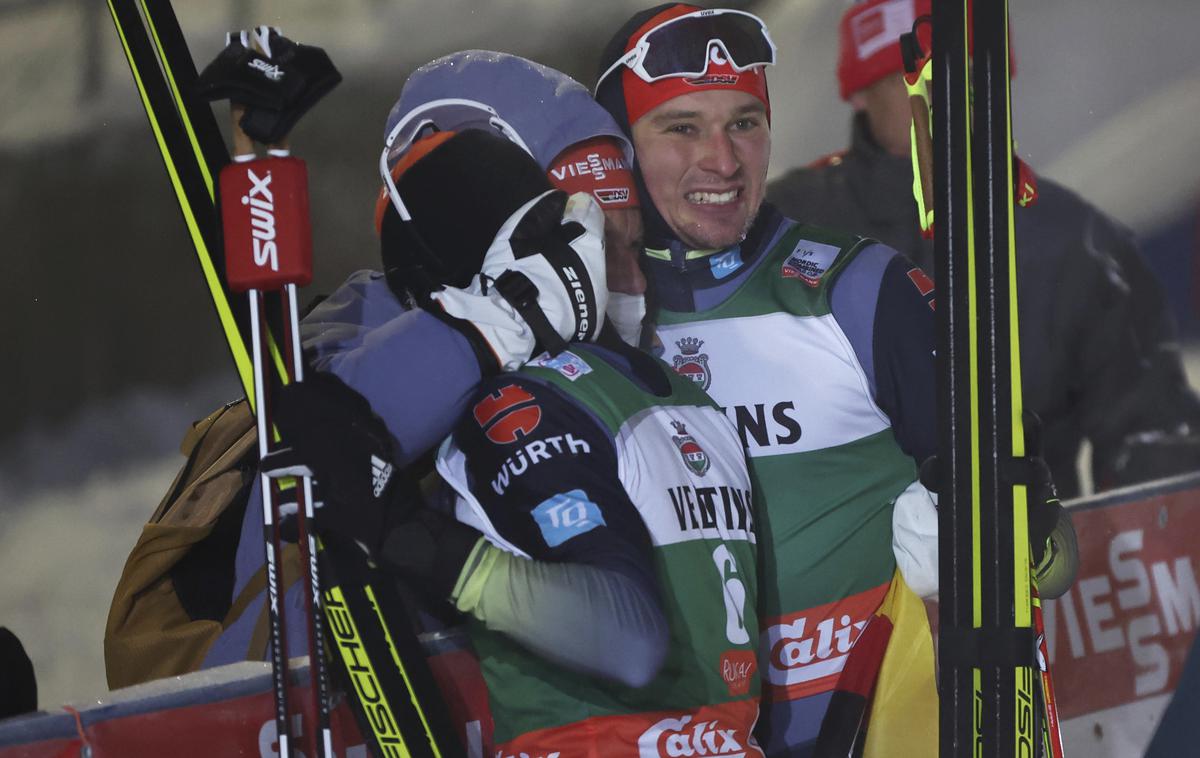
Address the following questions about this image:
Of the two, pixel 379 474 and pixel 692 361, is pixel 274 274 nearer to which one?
pixel 379 474

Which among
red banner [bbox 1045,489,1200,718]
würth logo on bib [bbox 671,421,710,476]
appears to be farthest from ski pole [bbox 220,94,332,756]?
red banner [bbox 1045,489,1200,718]

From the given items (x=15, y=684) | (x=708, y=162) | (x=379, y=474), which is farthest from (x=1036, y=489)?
(x=15, y=684)

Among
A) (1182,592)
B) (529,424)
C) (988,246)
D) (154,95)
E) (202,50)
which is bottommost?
(1182,592)

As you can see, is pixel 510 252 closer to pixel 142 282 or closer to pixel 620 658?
A: pixel 620 658

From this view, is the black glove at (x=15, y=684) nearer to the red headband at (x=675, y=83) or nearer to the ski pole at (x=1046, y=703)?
the ski pole at (x=1046, y=703)

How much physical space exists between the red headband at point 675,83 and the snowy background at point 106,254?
1.21 m

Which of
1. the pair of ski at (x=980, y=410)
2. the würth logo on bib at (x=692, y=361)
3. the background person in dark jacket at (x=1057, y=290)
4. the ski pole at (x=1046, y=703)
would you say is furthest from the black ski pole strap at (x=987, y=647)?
the background person in dark jacket at (x=1057, y=290)

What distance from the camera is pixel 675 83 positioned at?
221 centimetres

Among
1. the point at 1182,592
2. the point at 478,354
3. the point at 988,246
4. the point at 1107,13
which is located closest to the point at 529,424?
the point at 478,354

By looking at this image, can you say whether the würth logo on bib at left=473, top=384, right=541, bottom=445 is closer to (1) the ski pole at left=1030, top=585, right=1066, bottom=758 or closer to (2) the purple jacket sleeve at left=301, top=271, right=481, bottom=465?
(2) the purple jacket sleeve at left=301, top=271, right=481, bottom=465

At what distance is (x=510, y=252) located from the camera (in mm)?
1623

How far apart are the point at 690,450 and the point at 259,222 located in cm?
51

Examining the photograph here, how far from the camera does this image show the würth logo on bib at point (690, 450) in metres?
1.67

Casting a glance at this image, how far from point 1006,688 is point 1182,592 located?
1.55 metres
